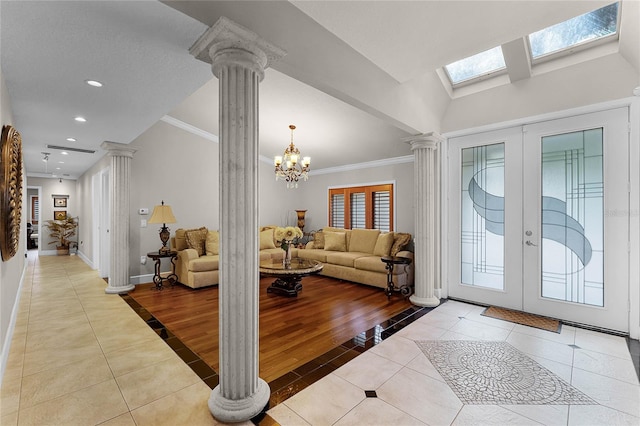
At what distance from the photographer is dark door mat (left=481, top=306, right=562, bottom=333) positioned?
336 cm

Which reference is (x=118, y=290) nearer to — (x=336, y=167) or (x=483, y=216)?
(x=336, y=167)

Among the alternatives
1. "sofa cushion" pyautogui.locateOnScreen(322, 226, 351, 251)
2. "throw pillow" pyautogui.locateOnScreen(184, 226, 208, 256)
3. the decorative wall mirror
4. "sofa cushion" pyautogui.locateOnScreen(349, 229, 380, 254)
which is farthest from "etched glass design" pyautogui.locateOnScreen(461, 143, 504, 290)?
the decorative wall mirror

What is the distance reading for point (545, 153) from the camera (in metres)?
3.65

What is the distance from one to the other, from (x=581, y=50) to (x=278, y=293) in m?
4.99

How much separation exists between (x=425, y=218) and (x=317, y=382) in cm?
271

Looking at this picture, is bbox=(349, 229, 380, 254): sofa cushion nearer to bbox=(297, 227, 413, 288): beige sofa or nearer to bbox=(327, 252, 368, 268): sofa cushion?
bbox=(297, 227, 413, 288): beige sofa

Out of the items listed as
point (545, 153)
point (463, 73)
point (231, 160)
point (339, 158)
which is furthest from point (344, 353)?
point (339, 158)

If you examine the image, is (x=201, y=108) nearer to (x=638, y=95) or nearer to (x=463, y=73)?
(x=463, y=73)

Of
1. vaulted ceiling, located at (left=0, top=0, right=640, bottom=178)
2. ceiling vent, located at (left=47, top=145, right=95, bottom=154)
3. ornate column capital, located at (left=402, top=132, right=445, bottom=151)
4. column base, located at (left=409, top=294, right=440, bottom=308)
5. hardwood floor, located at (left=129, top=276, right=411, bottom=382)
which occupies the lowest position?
hardwood floor, located at (left=129, top=276, right=411, bottom=382)

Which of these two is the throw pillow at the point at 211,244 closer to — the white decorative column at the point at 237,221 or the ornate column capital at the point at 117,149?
the ornate column capital at the point at 117,149

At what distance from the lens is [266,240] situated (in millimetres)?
6648

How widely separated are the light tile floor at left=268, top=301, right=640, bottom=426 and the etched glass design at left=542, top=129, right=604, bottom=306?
0.57 metres

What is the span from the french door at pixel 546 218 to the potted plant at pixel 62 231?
10.9 metres

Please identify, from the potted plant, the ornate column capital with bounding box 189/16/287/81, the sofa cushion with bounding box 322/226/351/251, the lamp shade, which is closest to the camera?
the ornate column capital with bounding box 189/16/287/81
